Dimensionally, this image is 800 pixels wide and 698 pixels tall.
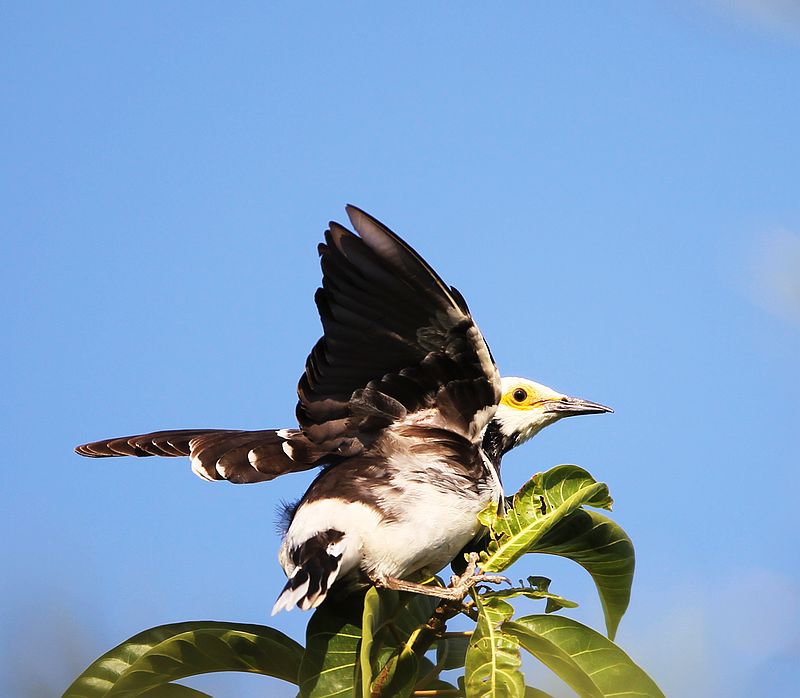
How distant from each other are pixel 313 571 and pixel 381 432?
74cm

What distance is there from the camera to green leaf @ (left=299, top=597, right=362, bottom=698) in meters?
2.98

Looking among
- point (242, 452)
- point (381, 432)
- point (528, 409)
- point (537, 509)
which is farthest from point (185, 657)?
point (528, 409)

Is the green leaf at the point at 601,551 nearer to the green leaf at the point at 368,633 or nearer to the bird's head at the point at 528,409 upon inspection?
the green leaf at the point at 368,633

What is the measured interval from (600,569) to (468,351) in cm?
94

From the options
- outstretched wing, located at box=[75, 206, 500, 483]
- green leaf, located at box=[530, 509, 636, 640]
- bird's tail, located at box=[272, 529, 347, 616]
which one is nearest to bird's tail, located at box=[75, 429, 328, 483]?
outstretched wing, located at box=[75, 206, 500, 483]

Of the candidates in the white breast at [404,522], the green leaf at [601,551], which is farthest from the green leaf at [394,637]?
the green leaf at [601,551]

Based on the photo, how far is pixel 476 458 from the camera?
154 inches

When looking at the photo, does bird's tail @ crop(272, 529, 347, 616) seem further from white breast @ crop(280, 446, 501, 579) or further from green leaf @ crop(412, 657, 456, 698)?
green leaf @ crop(412, 657, 456, 698)

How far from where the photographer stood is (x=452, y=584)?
321cm

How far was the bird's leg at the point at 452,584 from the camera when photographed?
10.2ft

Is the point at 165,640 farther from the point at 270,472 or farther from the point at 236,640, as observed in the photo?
the point at 270,472

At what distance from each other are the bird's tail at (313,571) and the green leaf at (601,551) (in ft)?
2.21

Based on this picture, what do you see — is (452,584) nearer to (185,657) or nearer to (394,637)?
(394,637)

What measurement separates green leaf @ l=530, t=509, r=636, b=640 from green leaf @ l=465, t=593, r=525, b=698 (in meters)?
0.43
